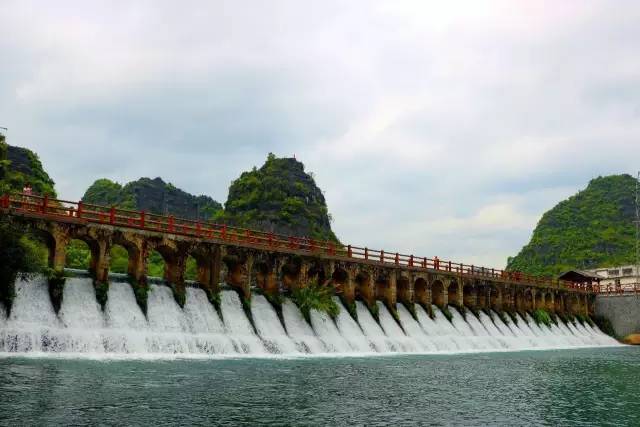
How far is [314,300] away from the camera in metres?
40.8

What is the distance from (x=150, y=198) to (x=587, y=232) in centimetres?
11668

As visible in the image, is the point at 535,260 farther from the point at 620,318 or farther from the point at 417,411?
the point at 417,411

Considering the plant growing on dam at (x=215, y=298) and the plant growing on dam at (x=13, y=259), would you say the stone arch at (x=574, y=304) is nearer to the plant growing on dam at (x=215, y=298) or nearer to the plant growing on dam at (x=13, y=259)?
the plant growing on dam at (x=215, y=298)

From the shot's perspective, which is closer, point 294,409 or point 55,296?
point 294,409

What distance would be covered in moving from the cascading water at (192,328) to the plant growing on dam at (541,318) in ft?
70.3

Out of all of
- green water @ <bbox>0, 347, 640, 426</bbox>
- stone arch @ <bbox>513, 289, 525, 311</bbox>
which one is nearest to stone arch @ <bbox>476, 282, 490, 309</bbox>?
stone arch @ <bbox>513, 289, 525, 311</bbox>

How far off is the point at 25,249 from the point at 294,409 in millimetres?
18346

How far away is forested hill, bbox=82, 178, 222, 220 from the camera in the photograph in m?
131

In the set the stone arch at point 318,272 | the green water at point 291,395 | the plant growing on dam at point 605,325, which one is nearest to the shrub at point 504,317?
the plant growing on dam at point 605,325

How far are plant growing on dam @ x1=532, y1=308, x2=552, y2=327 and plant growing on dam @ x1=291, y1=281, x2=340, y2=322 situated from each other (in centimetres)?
3821

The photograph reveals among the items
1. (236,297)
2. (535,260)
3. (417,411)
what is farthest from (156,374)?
(535,260)

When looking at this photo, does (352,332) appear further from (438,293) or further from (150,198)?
(150,198)

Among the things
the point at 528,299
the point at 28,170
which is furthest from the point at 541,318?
the point at 28,170

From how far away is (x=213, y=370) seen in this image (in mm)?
23688
